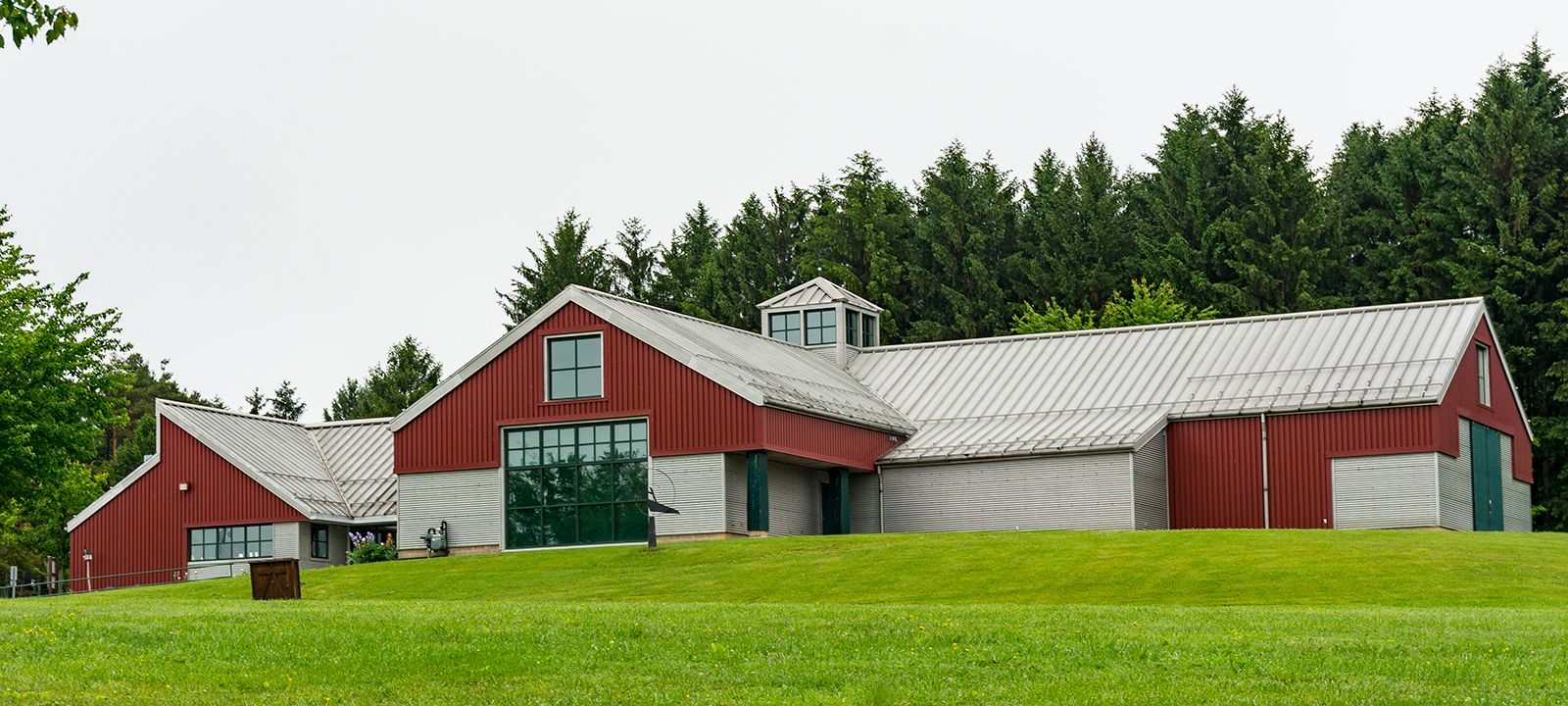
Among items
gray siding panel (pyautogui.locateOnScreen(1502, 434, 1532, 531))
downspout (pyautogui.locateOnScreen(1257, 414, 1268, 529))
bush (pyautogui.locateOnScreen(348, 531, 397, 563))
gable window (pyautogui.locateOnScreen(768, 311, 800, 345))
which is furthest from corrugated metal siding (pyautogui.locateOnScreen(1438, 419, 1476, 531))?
bush (pyautogui.locateOnScreen(348, 531, 397, 563))

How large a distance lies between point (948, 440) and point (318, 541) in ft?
51.9

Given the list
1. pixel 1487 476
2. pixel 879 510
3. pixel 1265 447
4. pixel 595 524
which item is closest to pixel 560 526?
pixel 595 524

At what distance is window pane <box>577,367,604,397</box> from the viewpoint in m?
43.3

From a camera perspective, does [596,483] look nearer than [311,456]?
Yes

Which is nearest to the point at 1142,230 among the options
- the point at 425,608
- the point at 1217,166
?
the point at 1217,166

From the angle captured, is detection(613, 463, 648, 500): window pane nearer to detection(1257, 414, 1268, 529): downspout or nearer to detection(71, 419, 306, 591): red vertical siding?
detection(71, 419, 306, 591): red vertical siding

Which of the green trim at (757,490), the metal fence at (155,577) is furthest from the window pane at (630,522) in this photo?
the metal fence at (155,577)

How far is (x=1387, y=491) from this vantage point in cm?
4144

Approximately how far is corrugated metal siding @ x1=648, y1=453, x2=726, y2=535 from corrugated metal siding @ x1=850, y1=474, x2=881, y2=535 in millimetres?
4899

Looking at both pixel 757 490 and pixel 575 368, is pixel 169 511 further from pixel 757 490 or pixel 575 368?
pixel 757 490

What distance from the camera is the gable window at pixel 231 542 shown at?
48.3m

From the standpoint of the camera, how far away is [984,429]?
1794 inches

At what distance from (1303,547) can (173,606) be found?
60.8 feet

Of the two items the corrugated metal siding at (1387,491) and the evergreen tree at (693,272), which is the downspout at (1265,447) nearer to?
the corrugated metal siding at (1387,491)
